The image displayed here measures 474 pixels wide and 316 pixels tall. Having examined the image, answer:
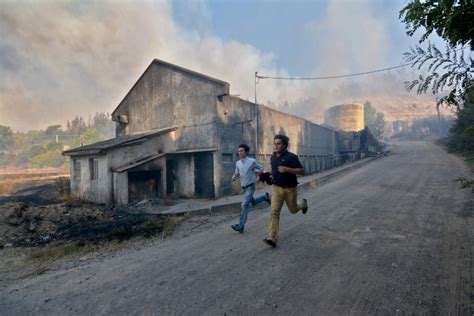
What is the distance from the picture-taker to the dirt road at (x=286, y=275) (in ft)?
8.80

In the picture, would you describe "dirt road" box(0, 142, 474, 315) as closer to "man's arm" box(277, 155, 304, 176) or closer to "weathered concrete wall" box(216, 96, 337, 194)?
"man's arm" box(277, 155, 304, 176)

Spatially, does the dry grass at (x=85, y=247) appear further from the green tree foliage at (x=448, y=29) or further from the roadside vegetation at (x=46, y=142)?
the roadside vegetation at (x=46, y=142)

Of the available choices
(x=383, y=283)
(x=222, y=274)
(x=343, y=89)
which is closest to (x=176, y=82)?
(x=222, y=274)

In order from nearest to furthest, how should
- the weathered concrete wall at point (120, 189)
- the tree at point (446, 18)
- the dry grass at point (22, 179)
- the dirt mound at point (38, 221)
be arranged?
the tree at point (446, 18) → the dirt mound at point (38, 221) → the weathered concrete wall at point (120, 189) → the dry grass at point (22, 179)

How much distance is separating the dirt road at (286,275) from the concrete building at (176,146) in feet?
22.0

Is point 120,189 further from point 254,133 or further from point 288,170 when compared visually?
point 288,170

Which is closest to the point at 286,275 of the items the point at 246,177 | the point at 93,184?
the point at 246,177

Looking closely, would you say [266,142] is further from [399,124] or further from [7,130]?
[7,130]

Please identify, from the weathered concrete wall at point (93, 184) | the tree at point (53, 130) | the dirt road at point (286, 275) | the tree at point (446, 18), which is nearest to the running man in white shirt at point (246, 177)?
the dirt road at point (286, 275)

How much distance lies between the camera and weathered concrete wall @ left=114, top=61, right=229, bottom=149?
39.0 ft

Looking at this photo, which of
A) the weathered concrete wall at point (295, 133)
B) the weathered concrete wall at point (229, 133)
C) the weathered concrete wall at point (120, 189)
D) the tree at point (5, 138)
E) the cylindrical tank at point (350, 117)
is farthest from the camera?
the tree at point (5, 138)

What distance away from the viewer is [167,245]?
5.08 m

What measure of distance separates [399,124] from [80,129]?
3965 inches

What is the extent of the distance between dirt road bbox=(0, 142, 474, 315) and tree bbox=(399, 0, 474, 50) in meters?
2.86
